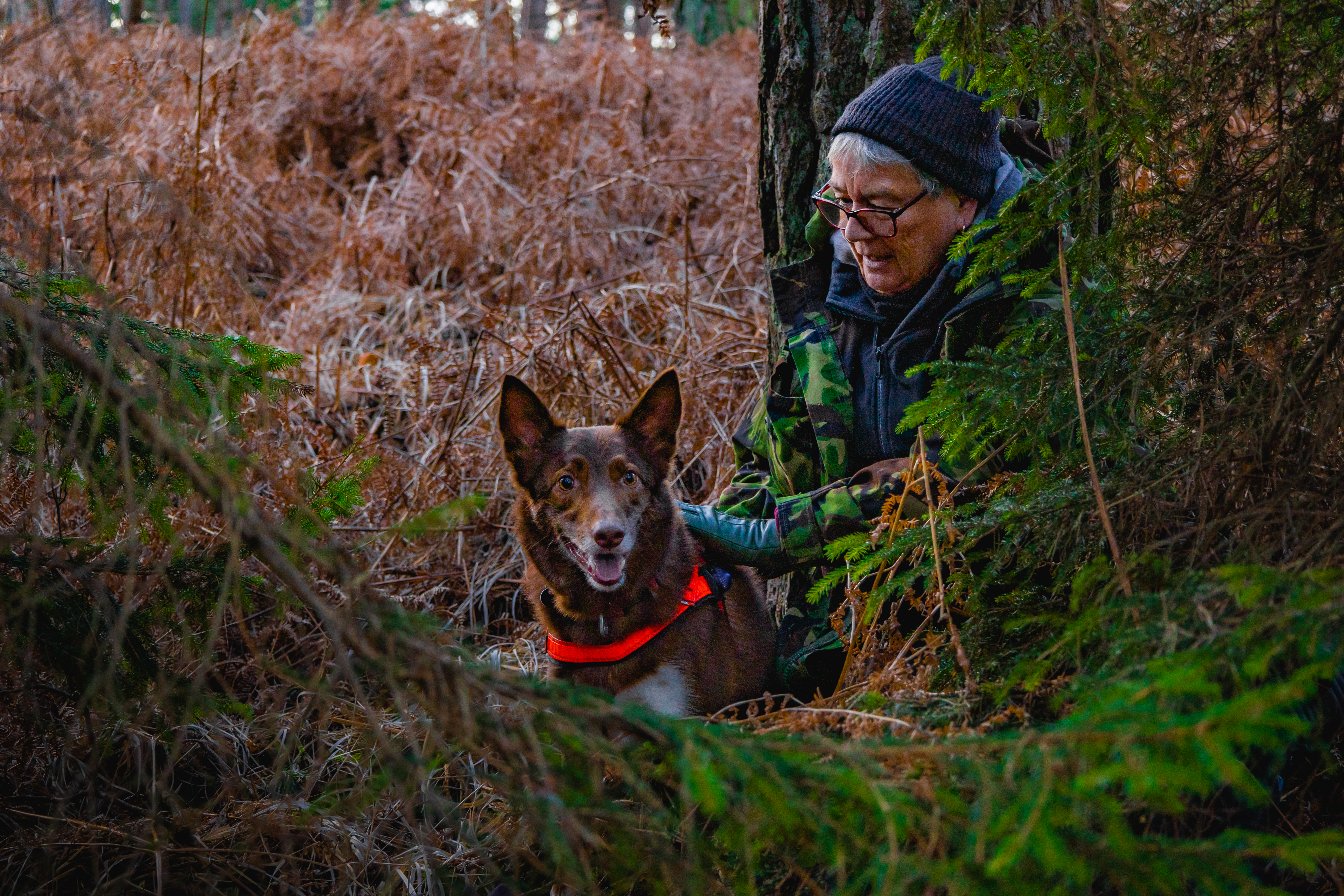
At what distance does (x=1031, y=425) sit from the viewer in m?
2.57

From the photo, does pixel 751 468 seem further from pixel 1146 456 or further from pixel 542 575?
pixel 1146 456

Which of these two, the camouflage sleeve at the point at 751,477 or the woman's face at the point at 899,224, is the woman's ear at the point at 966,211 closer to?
the woman's face at the point at 899,224

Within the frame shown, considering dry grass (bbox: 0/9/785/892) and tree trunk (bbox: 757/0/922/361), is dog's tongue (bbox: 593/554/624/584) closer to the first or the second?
dry grass (bbox: 0/9/785/892)

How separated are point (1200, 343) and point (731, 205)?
4822 mm

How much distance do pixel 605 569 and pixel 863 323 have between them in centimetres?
138

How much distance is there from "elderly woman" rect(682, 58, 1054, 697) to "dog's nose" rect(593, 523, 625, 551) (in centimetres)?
46

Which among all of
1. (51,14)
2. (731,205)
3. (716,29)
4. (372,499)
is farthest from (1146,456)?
(716,29)

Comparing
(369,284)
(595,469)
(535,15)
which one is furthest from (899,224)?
(535,15)

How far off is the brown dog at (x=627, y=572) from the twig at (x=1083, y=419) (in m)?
1.55

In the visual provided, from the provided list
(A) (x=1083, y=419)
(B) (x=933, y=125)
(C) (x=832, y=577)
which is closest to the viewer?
(A) (x=1083, y=419)

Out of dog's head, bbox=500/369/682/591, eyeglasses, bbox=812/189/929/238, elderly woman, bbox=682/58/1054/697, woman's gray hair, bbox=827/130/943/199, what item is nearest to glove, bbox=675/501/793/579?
elderly woman, bbox=682/58/1054/697

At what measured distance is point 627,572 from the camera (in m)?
3.49

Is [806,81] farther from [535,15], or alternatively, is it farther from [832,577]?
[535,15]

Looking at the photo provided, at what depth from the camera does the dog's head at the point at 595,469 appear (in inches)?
135
